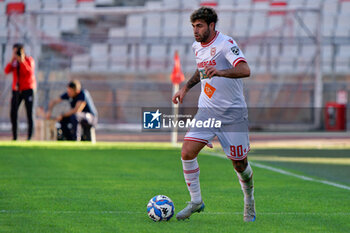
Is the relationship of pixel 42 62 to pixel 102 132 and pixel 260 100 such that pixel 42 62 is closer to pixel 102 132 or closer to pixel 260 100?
pixel 102 132

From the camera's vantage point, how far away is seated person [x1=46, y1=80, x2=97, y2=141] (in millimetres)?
18078

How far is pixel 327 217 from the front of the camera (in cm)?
688

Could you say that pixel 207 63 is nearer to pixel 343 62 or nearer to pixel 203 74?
pixel 203 74

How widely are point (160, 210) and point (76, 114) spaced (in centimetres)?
1194

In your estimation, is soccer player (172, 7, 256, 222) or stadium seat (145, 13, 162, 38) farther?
stadium seat (145, 13, 162, 38)

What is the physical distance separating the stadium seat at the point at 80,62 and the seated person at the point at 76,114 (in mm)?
12224

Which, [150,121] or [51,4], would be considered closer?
[150,121]

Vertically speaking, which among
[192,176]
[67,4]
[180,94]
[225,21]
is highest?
[67,4]

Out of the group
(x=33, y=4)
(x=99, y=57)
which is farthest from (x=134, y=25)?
(x=33, y=4)

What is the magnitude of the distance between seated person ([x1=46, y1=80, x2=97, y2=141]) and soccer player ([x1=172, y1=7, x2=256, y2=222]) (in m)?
11.6

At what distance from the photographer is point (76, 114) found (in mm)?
18156

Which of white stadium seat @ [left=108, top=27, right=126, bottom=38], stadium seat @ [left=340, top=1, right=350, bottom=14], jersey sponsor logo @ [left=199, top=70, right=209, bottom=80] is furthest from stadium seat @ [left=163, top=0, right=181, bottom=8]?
jersey sponsor logo @ [left=199, top=70, right=209, bottom=80]

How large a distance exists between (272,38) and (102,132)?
7496 mm

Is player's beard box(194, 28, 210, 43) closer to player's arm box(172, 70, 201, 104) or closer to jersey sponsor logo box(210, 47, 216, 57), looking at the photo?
jersey sponsor logo box(210, 47, 216, 57)
